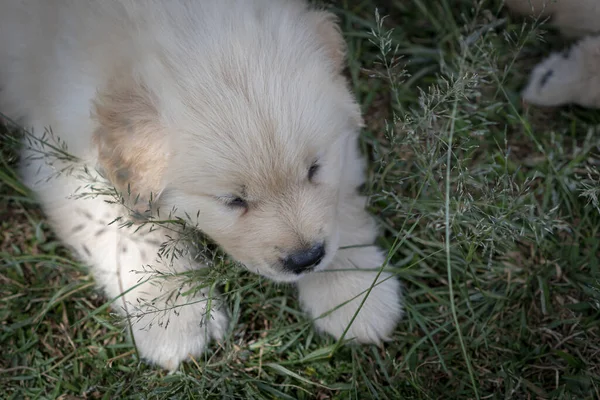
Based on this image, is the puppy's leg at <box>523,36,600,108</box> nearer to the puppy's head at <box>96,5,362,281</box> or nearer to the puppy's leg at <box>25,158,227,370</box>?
the puppy's head at <box>96,5,362,281</box>

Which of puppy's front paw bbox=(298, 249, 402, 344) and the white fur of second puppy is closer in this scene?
the white fur of second puppy

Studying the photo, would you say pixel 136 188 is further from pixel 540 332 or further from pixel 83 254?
pixel 540 332

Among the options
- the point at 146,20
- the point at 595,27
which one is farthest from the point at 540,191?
the point at 146,20

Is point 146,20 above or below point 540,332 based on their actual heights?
above

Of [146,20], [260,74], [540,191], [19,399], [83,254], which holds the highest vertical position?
[146,20]

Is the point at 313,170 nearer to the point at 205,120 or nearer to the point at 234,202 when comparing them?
the point at 234,202

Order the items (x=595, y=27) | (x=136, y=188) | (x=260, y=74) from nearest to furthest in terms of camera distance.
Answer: (x=260, y=74) → (x=136, y=188) → (x=595, y=27)

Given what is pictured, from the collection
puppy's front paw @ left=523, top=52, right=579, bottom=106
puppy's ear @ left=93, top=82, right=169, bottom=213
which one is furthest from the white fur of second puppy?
puppy's front paw @ left=523, top=52, right=579, bottom=106

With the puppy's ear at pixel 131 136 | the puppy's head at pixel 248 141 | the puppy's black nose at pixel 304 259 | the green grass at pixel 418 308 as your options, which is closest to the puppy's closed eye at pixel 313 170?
the puppy's head at pixel 248 141

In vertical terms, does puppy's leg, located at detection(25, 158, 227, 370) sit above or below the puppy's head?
below
